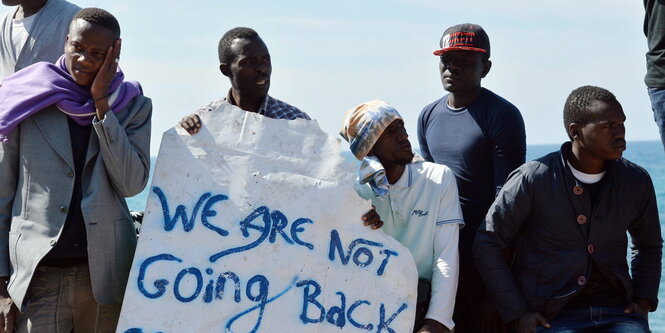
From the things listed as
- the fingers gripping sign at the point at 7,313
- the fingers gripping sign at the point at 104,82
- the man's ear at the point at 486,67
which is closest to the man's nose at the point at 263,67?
the fingers gripping sign at the point at 104,82

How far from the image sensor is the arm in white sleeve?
15.5 ft

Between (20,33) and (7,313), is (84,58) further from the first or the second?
(7,313)

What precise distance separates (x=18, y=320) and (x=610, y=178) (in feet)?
9.78

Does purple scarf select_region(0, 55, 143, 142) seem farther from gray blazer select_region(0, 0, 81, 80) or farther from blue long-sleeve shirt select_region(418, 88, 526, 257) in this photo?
blue long-sleeve shirt select_region(418, 88, 526, 257)

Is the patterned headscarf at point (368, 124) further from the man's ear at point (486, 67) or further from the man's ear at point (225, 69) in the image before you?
the man's ear at point (486, 67)

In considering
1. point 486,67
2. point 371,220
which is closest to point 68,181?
point 371,220

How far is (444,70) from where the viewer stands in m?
5.77

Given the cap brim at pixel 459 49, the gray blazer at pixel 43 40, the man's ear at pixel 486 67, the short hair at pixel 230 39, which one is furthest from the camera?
the man's ear at pixel 486 67

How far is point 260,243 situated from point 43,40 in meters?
1.63

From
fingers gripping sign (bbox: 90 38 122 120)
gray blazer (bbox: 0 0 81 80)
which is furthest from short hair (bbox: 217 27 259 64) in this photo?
fingers gripping sign (bbox: 90 38 122 120)

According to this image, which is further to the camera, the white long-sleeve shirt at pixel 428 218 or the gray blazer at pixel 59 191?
the white long-sleeve shirt at pixel 428 218

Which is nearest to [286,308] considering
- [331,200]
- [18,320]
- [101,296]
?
[331,200]

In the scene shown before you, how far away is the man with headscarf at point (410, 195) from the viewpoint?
15.8ft

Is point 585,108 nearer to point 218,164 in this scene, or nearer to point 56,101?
point 218,164
